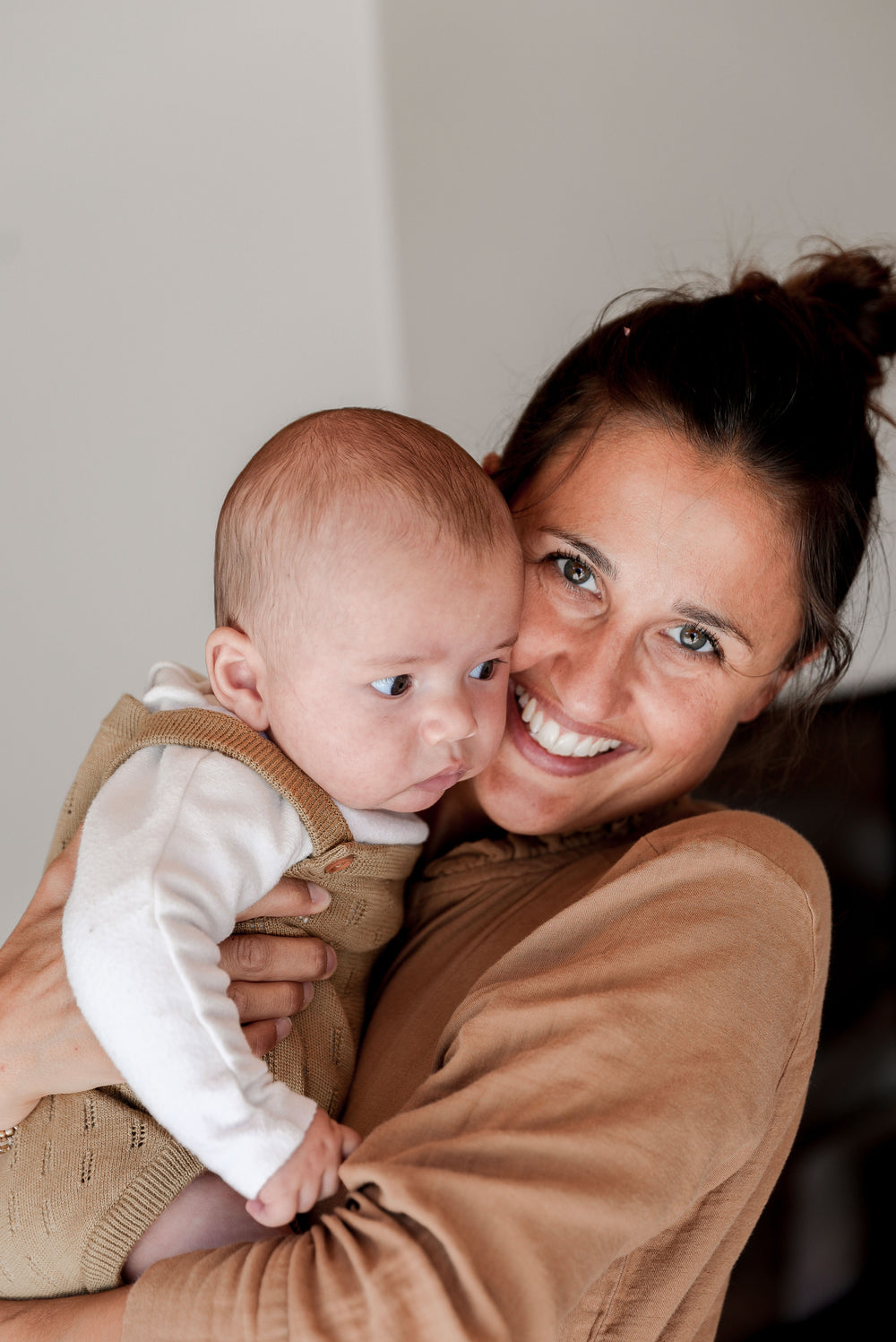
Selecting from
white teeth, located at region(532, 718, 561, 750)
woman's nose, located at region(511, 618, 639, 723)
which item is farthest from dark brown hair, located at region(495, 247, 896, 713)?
white teeth, located at region(532, 718, 561, 750)

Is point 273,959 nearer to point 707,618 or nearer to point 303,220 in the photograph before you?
point 707,618

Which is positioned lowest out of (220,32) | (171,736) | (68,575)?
(68,575)

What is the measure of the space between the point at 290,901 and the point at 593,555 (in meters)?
0.57

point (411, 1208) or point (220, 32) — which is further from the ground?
point (220, 32)

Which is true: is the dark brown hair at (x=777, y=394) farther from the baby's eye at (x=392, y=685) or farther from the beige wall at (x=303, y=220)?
the beige wall at (x=303, y=220)

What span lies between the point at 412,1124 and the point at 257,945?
306mm

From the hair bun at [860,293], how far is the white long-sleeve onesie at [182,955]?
113 cm

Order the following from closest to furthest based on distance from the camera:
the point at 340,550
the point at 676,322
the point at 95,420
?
the point at 340,550 → the point at 676,322 → the point at 95,420

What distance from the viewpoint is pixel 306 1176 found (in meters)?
0.88

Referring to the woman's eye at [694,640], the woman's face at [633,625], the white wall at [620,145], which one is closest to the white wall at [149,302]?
the white wall at [620,145]

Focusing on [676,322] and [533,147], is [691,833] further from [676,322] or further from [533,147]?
[533,147]

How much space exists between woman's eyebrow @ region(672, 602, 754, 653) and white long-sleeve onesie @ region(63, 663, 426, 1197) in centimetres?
58

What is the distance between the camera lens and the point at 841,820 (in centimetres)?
194

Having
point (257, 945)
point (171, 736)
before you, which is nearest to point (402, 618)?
point (171, 736)
